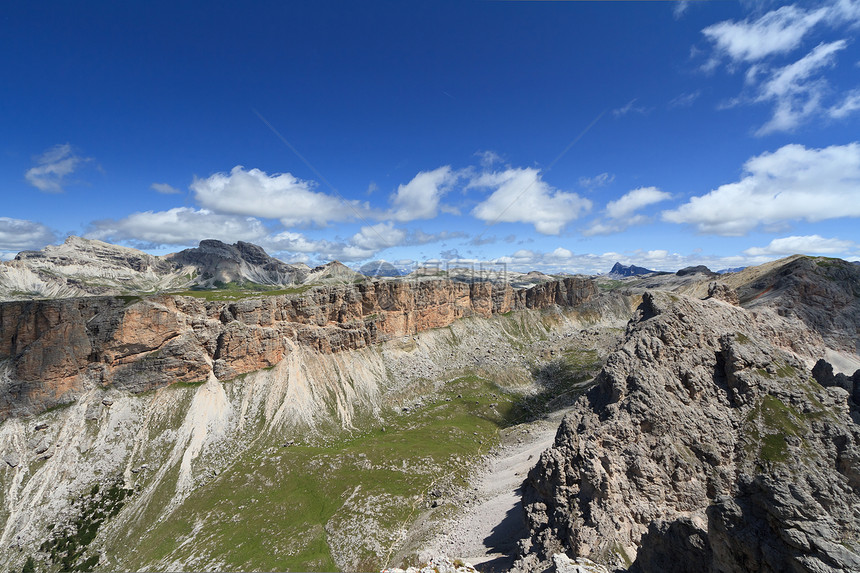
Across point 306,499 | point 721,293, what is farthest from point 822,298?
point 306,499

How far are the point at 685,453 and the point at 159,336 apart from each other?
110 metres

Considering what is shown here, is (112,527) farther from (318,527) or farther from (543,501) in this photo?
(543,501)

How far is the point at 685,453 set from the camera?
3744 cm

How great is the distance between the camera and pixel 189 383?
90125 mm

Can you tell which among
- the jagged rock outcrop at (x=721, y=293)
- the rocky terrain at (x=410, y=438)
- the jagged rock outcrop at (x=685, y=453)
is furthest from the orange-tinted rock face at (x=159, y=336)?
the jagged rock outcrop at (x=721, y=293)

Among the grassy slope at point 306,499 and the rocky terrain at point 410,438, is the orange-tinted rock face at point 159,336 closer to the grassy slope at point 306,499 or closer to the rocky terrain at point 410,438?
the rocky terrain at point 410,438

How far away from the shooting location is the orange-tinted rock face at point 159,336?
251ft

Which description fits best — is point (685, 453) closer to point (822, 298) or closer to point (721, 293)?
point (721, 293)

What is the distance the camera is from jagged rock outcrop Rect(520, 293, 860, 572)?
25.9 meters

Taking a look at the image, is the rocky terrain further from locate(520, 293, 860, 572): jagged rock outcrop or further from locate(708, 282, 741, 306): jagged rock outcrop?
locate(708, 282, 741, 306): jagged rock outcrop

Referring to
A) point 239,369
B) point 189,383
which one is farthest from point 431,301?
point 189,383

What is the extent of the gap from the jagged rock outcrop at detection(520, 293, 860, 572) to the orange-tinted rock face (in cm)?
8493

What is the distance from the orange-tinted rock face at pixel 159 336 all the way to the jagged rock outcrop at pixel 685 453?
84.9 meters

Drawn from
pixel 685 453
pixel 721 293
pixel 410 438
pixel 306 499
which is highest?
pixel 721 293
